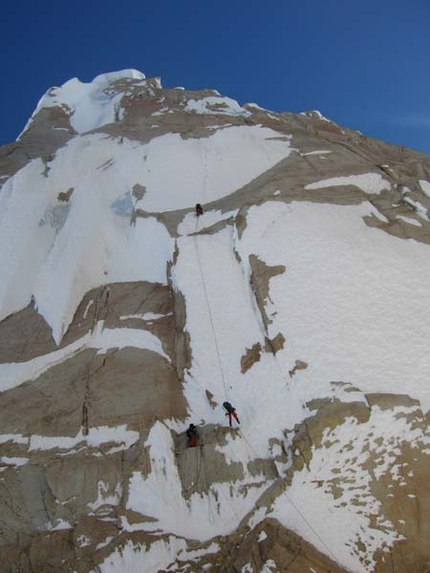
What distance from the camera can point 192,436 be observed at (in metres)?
20.0

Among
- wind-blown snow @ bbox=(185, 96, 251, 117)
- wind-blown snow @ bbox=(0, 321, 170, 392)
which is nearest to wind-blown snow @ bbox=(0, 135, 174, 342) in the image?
wind-blown snow @ bbox=(0, 321, 170, 392)

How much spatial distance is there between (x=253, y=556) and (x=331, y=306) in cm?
1185

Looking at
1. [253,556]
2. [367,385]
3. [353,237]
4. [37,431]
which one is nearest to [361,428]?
[367,385]

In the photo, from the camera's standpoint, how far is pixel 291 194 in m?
28.5

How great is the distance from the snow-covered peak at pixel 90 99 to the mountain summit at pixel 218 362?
15987 mm

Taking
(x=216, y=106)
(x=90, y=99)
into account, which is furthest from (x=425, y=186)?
(x=90, y=99)

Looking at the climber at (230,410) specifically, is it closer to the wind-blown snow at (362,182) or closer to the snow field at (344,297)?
the snow field at (344,297)

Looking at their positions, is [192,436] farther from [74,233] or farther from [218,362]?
[74,233]

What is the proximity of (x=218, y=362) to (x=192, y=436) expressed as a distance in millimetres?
4136

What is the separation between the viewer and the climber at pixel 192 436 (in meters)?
20.0

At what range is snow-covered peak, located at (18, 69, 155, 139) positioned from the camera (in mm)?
49625

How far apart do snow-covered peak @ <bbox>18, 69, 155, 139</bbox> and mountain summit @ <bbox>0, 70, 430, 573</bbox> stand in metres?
16.0

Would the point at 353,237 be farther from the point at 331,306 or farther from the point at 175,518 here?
the point at 175,518

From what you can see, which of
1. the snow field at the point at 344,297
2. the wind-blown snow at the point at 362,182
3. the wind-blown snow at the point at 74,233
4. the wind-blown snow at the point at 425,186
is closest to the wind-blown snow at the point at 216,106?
the wind-blown snow at the point at 74,233
